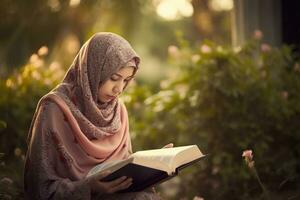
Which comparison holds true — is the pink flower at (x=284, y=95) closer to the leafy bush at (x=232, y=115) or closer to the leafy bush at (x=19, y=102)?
the leafy bush at (x=232, y=115)

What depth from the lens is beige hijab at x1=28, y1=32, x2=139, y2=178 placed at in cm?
336

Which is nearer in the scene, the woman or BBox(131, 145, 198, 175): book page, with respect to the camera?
BBox(131, 145, 198, 175): book page

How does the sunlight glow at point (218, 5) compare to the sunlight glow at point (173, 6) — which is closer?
the sunlight glow at point (173, 6)

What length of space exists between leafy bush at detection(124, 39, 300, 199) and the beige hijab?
200cm

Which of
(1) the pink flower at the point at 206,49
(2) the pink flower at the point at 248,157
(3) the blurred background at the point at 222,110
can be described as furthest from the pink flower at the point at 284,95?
(2) the pink flower at the point at 248,157

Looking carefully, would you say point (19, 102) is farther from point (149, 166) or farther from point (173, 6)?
point (173, 6)

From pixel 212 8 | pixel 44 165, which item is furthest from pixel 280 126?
pixel 212 8

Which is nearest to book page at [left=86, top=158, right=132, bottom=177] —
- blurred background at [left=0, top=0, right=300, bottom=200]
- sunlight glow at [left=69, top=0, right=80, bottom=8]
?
blurred background at [left=0, top=0, right=300, bottom=200]

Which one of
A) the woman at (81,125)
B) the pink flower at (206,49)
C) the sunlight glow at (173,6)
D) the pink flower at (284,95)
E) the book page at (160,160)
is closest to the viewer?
the book page at (160,160)

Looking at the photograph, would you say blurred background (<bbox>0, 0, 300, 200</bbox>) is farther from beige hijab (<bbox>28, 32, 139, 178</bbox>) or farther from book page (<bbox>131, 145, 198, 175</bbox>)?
book page (<bbox>131, 145, 198, 175</bbox>)

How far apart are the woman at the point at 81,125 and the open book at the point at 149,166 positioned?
2.3 inches

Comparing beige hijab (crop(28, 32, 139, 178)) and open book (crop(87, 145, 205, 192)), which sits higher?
beige hijab (crop(28, 32, 139, 178))

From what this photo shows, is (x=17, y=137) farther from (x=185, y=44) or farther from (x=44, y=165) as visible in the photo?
(x=44, y=165)

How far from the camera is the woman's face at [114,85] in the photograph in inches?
135
